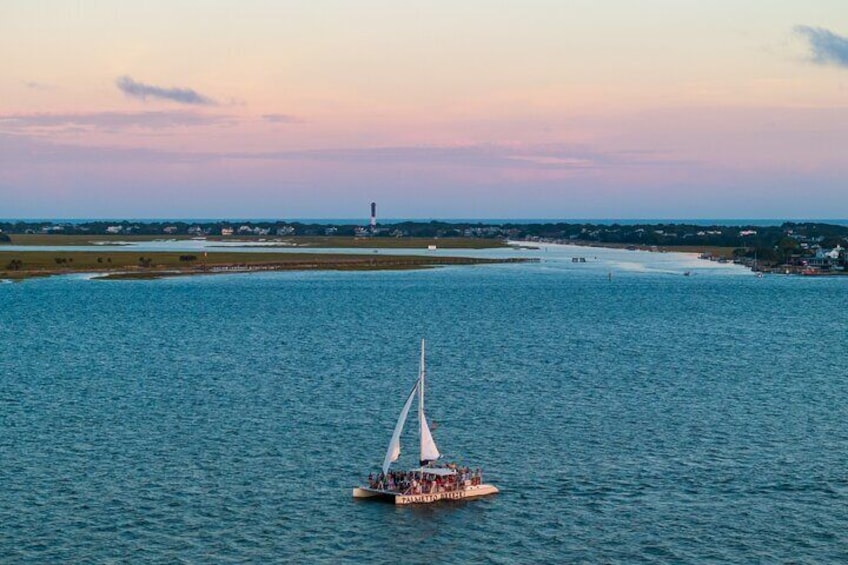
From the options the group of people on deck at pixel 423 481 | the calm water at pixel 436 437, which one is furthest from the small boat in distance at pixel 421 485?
the calm water at pixel 436 437

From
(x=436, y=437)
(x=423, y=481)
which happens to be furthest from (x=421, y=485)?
(x=436, y=437)

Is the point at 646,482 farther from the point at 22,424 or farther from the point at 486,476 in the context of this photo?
the point at 22,424

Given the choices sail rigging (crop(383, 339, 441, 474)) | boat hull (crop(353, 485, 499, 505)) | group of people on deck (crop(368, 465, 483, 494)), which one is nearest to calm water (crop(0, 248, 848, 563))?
boat hull (crop(353, 485, 499, 505))

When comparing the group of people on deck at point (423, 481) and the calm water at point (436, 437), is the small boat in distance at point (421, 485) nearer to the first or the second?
the group of people on deck at point (423, 481)

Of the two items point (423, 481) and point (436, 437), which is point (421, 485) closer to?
point (423, 481)

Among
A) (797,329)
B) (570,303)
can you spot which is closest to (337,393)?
(797,329)
